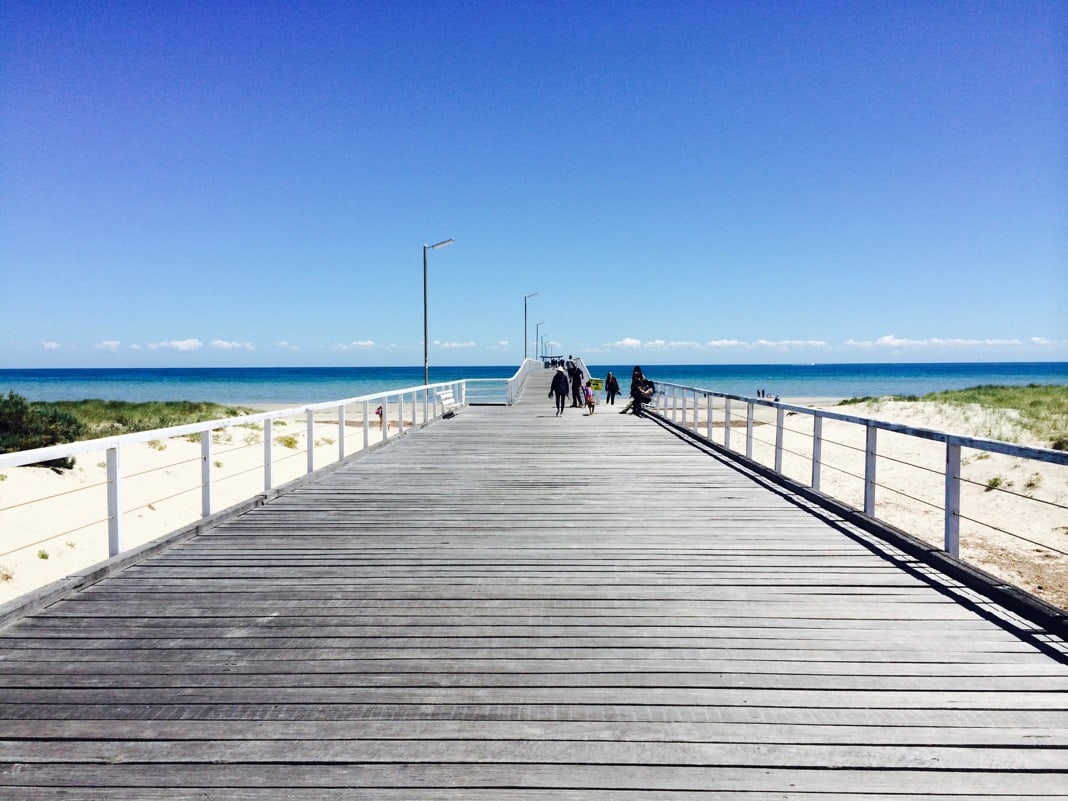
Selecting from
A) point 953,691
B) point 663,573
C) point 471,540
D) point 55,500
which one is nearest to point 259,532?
point 471,540

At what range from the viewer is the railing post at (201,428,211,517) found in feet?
21.6

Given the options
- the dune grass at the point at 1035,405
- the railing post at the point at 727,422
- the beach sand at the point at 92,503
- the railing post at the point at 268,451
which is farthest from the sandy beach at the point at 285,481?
the dune grass at the point at 1035,405

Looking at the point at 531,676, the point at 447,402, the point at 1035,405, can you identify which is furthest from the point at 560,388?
the point at 1035,405

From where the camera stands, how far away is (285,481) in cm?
1606

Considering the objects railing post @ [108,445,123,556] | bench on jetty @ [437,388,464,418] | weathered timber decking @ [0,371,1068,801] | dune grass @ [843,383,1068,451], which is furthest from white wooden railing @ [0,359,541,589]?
dune grass @ [843,383,1068,451]

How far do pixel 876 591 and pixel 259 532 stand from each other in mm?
4935

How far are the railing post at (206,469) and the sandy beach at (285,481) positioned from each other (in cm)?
10

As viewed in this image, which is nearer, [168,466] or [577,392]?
[168,466]

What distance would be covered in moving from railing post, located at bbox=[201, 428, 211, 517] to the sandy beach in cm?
10

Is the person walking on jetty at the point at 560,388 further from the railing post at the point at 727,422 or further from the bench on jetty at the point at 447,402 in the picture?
the railing post at the point at 727,422

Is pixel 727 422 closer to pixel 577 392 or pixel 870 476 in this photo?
pixel 870 476

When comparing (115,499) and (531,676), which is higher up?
(115,499)

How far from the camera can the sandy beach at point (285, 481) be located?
32.6 ft

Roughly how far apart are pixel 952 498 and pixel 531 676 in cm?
337
